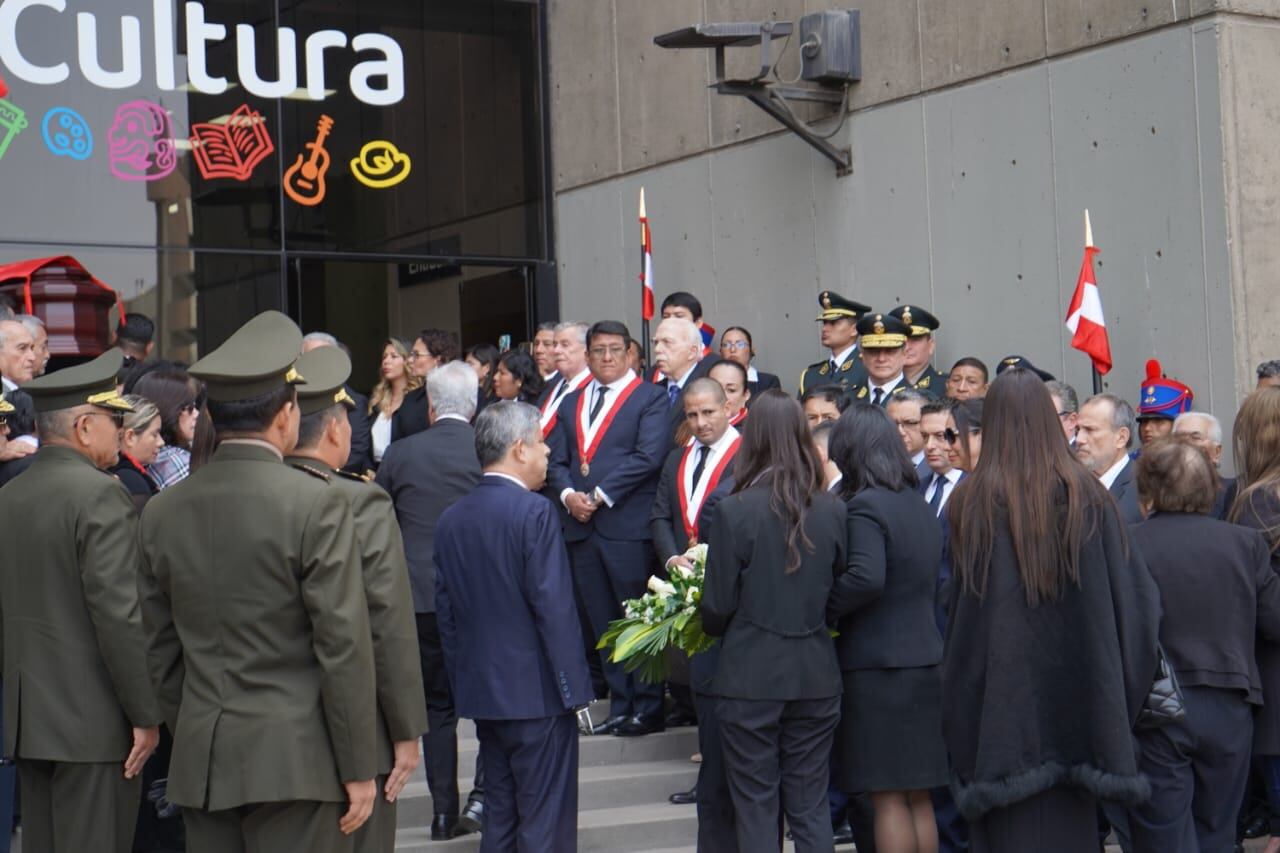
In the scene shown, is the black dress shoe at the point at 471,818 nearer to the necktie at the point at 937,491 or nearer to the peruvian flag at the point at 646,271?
the necktie at the point at 937,491

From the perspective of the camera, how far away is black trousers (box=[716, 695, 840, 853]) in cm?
574

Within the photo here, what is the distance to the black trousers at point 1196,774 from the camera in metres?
5.52

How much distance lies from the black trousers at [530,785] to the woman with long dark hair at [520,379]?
3983 mm

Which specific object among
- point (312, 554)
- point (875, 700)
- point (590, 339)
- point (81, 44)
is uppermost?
point (81, 44)

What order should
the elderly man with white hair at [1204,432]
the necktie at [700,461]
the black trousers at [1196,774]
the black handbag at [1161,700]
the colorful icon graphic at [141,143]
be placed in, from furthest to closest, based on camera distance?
the colorful icon graphic at [141,143]
the necktie at [700,461]
the elderly man with white hair at [1204,432]
the black trousers at [1196,774]
the black handbag at [1161,700]

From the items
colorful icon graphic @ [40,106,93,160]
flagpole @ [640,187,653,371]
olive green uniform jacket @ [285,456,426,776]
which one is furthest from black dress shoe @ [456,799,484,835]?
colorful icon graphic @ [40,106,93,160]

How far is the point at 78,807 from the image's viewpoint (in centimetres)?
531

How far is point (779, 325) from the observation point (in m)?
10.8

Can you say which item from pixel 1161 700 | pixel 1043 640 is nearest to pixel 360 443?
pixel 1043 640

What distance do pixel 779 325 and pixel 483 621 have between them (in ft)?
17.1

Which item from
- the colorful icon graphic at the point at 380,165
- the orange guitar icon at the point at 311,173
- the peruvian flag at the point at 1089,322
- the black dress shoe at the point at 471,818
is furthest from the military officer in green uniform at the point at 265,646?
the colorful icon graphic at the point at 380,165

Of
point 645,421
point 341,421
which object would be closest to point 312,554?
point 341,421

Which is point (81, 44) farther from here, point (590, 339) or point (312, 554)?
point (312, 554)

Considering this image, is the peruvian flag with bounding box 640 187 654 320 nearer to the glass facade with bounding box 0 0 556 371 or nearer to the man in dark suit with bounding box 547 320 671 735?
the glass facade with bounding box 0 0 556 371
